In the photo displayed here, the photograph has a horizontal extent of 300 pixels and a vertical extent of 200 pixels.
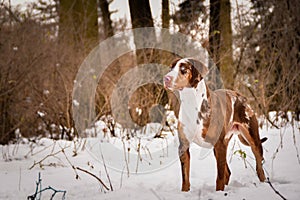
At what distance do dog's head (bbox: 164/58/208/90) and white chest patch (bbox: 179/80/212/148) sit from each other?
5 centimetres

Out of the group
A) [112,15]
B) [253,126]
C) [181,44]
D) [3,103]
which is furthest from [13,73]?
[112,15]

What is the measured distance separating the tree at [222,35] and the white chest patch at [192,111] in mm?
4271

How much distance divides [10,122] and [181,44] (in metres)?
3.66

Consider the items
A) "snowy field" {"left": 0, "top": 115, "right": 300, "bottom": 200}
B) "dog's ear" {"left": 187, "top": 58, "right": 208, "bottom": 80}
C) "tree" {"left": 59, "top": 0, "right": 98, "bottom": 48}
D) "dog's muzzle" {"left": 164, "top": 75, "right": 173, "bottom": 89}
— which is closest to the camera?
"dog's muzzle" {"left": 164, "top": 75, "right": 173, "bottom": 89}

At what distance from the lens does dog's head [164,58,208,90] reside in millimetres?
2309

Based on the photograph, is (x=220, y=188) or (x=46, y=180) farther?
(x=46, y=180)

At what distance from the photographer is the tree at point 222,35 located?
6.72 metres

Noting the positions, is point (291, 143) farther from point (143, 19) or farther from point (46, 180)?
point (143, 19)

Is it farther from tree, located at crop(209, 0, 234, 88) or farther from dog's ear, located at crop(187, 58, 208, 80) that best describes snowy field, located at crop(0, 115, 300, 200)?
tree, located at crop(209, 0, 234, 88)

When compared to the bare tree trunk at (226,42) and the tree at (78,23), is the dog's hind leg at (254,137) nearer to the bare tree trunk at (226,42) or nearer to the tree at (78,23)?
the bare tree trunk at (226,42)

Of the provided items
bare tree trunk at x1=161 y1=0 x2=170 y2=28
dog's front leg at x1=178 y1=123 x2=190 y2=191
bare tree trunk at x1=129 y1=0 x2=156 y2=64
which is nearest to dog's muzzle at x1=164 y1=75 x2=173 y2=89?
dog's front leg at x1=178 y1=123 x2=190 y2=191

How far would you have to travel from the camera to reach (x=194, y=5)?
682 cm

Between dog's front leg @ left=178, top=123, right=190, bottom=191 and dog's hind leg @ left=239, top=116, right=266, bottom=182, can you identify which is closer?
dog's front leg @ left=178, top=123, right=190, bottom=191

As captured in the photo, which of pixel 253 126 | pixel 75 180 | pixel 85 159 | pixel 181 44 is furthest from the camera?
pixel 181 44
